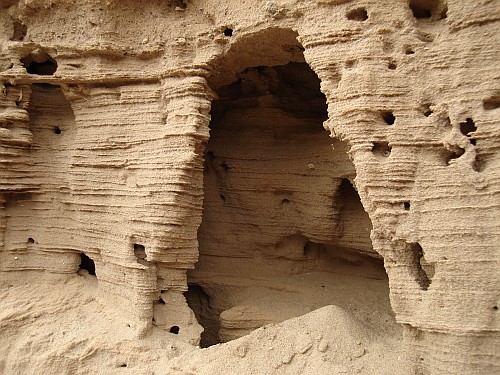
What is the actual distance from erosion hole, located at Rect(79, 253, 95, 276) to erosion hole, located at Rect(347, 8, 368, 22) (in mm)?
Result: 4603

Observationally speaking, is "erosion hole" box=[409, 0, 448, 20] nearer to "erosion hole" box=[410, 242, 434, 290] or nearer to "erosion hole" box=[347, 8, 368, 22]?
"erosion hole" box=[347, 8, 368, 22]

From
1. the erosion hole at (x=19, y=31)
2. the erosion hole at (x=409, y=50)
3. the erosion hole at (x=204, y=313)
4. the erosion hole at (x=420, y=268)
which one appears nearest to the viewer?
A: the erosion hole at (x=420, y=268)

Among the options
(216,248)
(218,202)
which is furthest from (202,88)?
(216,248)

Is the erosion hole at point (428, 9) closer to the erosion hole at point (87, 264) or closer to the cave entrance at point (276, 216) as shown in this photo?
the cave entrance at point (276, 216)

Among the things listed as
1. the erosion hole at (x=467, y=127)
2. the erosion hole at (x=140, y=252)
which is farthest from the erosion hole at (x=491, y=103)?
the erosion hole at (x=140, y=252)

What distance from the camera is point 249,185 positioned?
23.9 ft

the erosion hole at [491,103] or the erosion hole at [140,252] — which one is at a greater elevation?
the erosion hole at [491,103]

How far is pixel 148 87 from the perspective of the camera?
19.7 feet

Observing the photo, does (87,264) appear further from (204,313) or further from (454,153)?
(454,153)

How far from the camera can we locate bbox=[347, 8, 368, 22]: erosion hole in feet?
15.6

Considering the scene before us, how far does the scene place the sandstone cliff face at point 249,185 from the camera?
4.20 m

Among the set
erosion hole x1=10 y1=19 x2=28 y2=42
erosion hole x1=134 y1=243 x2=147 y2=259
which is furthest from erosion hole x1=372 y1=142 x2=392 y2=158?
erosion hole x1=10 y1=19 x2=28 y2=42

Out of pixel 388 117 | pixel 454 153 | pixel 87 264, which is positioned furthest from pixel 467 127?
pixel 87 264

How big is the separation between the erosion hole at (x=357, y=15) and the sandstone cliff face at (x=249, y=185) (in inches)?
1.7
